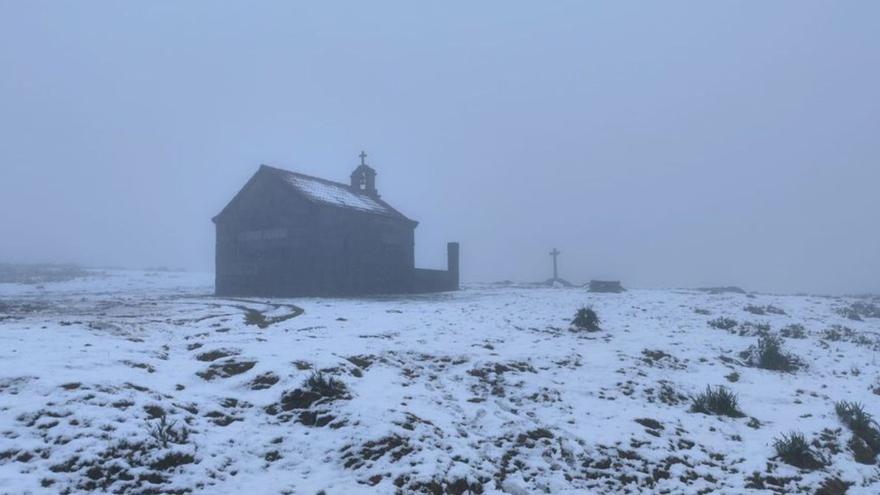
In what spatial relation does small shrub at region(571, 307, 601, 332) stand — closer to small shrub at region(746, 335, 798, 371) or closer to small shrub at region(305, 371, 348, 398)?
small shrub at region(746, 335, 798, 371)

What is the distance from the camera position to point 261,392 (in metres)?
8.31

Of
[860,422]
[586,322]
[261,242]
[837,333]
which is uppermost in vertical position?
[261,242]

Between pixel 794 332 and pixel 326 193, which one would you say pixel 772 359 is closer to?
pixel 794 332

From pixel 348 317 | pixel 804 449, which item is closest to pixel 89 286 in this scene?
pixel 348 317

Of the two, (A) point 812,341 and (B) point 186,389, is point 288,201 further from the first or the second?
(A) point 812,341

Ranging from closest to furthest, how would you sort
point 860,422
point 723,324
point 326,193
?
point 860,422 < point 723,324 < point 326,193

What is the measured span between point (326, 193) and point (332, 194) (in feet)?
1.58

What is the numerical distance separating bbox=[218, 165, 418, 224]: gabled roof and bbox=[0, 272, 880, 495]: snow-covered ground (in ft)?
46.5

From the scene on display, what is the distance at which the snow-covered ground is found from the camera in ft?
20.6

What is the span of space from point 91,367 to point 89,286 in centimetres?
3458

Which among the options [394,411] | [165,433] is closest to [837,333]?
[394,411]

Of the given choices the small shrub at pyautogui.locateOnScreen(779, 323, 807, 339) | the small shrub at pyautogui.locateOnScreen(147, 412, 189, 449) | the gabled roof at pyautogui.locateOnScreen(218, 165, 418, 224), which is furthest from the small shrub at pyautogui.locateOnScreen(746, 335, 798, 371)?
the gabled roof at pyautogui.locateOnScreen(218, 165, 418, 224)

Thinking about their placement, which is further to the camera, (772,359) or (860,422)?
(772,359)

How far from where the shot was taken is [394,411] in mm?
7984
